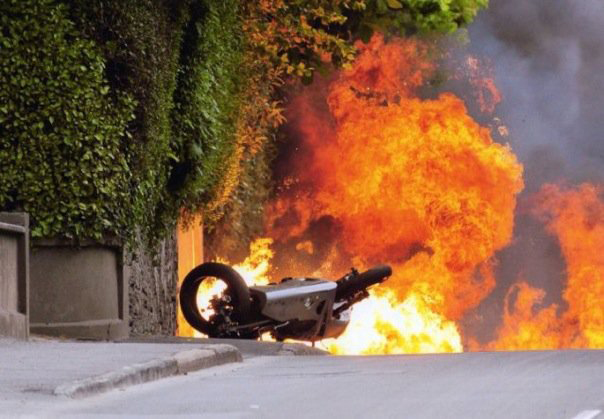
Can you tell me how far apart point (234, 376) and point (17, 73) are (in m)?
6.06

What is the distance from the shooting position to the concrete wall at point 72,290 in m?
20.7

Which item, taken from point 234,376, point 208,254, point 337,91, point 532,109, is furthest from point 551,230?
point 234,376

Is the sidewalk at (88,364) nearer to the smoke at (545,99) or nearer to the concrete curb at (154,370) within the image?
the concrete curb at (154,370)

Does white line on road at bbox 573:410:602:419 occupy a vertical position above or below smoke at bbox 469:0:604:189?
below

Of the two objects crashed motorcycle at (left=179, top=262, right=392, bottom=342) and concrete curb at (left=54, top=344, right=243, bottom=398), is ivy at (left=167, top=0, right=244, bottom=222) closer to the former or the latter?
crashed motorcycle at (left=179, top=262, right=392, bottom=342)

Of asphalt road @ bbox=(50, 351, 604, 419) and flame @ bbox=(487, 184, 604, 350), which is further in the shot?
flame @ bbox=(487, 184, 604, 350)

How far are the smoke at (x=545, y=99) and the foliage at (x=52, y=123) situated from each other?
17.5 m

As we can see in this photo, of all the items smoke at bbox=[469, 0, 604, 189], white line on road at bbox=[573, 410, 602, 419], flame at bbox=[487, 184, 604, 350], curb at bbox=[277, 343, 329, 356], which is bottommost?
white line on road at bbox=[573, 410, 602, 419]

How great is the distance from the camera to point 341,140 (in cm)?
3569

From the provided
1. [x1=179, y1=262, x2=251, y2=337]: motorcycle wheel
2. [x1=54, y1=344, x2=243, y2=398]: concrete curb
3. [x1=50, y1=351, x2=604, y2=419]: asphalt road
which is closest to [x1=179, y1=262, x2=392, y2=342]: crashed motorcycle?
[x1=179, y1=262, x2=251, y2=337]: motorcycle wheel

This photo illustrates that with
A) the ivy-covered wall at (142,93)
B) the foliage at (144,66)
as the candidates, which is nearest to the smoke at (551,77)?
the ivy-covered wall at (142,93)

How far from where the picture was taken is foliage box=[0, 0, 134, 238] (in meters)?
20.2

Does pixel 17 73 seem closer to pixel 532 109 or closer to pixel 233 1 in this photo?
pixel 233 1

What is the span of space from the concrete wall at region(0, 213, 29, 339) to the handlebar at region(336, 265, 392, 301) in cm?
578
